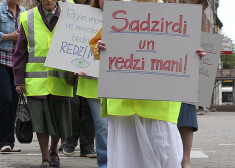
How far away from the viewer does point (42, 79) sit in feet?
22.6

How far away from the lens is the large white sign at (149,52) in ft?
14.5

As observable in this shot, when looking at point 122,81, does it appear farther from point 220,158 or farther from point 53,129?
point 220,158

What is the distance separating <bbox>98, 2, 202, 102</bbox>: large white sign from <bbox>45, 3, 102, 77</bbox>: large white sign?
91.2 inches

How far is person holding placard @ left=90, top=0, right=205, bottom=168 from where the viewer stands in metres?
4.48

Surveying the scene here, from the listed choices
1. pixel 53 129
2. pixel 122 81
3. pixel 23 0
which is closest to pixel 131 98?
pixel 122 81

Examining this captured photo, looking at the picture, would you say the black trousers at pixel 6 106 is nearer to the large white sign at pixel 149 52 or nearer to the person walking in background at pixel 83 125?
the person walking in background at pixel 83 125

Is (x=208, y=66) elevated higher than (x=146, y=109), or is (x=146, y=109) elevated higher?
(x=208, y=66)

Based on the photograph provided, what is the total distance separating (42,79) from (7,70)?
6.68 ft

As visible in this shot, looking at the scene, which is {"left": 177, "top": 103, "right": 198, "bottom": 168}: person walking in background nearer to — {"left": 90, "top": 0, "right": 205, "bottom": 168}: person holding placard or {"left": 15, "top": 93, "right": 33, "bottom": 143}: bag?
{"left": 15, "top": 93, "right": 33, "bottom": 143}: bag

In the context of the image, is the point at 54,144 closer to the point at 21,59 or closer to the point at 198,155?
the point at 21,59

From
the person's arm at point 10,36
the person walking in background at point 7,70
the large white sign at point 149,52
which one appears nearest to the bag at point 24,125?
the person walking in background at point 7,70

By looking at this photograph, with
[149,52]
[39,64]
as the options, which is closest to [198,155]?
[39,64]

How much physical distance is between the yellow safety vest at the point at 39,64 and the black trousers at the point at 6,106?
187 cm

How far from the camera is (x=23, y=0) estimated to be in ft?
83.8
